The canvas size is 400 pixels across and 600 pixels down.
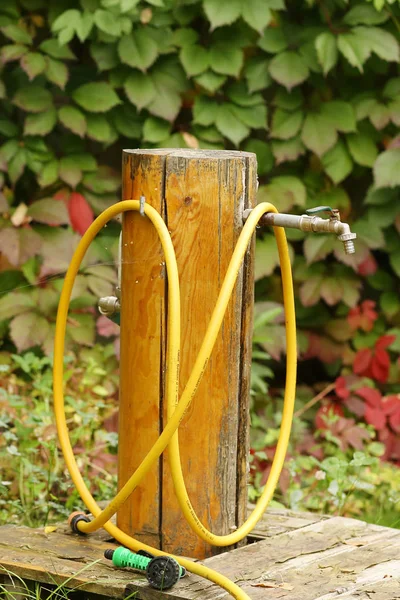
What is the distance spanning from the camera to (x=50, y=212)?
383cm

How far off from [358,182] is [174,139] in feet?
2.85

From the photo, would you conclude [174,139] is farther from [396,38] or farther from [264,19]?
[396,38]

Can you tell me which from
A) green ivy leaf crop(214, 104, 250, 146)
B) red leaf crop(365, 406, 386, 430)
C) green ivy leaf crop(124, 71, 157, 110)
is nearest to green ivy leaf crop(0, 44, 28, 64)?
green ivy leaf crop(124, 71, 157, 110)

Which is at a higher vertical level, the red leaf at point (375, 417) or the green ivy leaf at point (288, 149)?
the green ivy leaf at point (288, 149)

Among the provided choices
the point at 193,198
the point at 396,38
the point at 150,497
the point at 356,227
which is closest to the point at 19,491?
the point at 150,497

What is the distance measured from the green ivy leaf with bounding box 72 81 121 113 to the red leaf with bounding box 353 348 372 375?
1.41 meters

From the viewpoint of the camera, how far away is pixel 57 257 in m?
3.83

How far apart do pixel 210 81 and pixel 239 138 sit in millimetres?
247

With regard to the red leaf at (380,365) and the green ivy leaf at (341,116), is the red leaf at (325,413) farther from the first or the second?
the green ivy leaf at (341,116)

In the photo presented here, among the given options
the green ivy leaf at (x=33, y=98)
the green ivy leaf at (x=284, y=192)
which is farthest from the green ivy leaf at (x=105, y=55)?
the green ivy leaf at (x=284, y=192)

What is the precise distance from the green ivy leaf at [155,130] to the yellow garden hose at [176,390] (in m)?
1.54

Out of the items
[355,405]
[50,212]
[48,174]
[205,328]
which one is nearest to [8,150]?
[48,174]

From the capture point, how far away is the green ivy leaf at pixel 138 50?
150 inches

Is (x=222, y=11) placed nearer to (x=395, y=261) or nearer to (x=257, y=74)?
(x=257, y=74)
